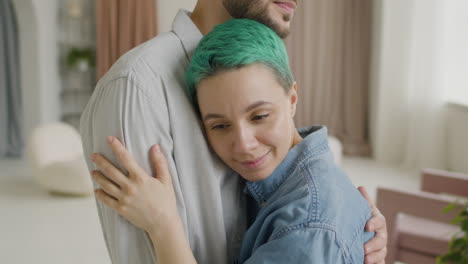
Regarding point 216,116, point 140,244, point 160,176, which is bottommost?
point 140,244

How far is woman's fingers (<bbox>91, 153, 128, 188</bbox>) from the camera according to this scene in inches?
35.9

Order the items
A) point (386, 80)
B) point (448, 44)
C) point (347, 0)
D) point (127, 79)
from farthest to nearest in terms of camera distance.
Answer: point (347, 0) → point (386, 80) → point (448, 44) → point (127, 79)

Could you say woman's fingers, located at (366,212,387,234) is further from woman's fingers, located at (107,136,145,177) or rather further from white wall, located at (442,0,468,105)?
white wall, located at (442,0,468,105)

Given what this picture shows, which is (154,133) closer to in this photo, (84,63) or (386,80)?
(386,80)

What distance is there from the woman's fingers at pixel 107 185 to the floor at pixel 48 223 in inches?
90.0

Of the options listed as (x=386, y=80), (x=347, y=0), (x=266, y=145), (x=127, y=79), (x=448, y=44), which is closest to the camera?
(x=127, y=79)

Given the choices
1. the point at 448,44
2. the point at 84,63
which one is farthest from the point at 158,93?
the point at 84,63

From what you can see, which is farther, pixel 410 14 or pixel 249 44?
pixel 410 14

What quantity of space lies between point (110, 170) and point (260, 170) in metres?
0.33

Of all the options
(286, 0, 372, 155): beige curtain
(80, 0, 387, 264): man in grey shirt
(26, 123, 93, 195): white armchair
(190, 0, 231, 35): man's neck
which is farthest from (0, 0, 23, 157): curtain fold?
(80, 0, 387, 264): man in grey shirt

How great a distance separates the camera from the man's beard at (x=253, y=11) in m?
1.16

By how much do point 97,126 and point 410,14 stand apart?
492 cm

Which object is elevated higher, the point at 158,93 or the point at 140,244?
the point at 158,93

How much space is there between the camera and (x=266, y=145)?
1.05 m
